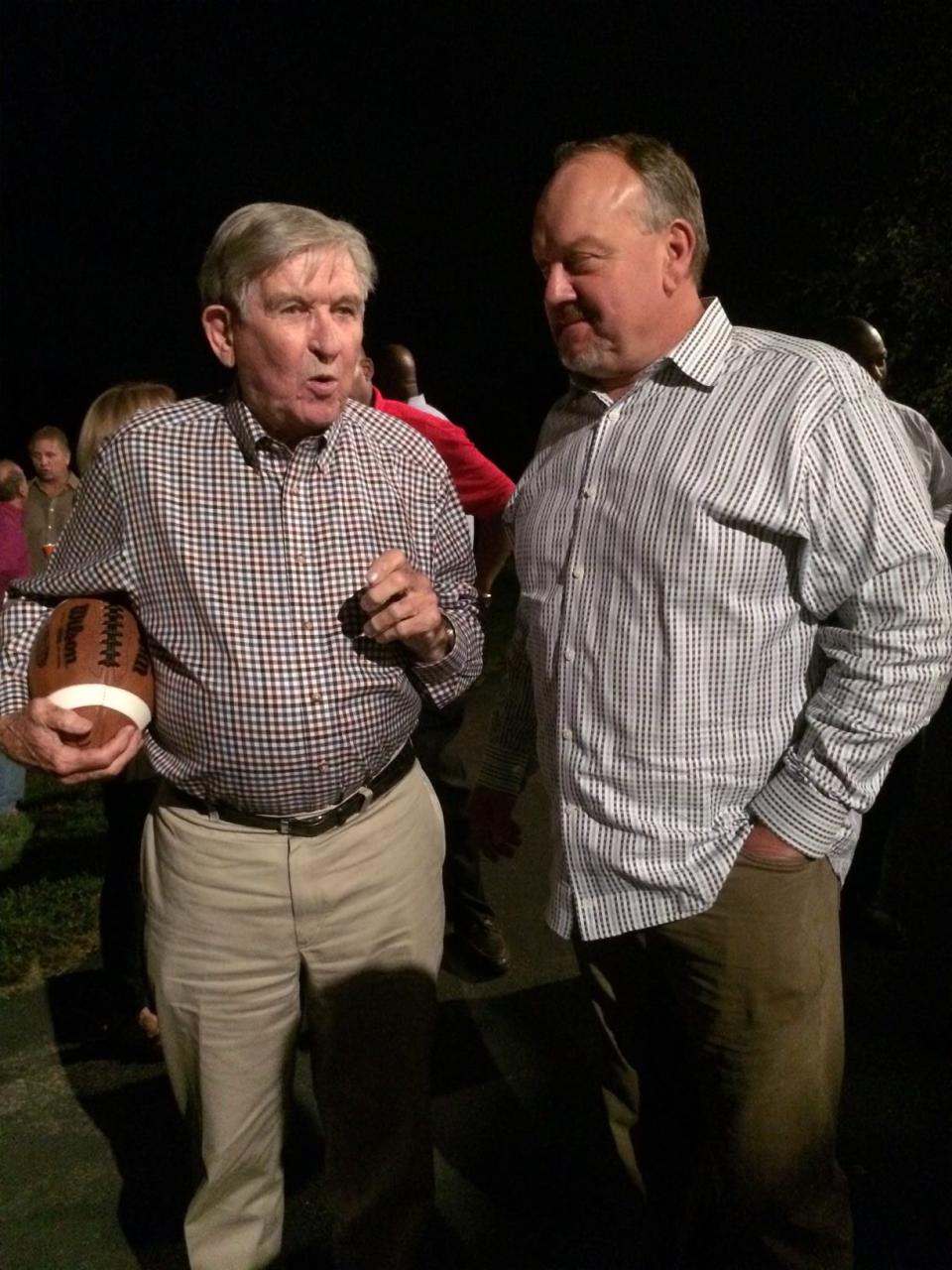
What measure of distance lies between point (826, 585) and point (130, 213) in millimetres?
32081

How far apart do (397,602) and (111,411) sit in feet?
5.92

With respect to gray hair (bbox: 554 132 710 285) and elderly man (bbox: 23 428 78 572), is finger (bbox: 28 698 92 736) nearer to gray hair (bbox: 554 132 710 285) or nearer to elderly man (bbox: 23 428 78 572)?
gray hair (bbox: 554 132 710 285)

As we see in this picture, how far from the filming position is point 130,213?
30.2 m

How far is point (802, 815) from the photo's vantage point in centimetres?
200

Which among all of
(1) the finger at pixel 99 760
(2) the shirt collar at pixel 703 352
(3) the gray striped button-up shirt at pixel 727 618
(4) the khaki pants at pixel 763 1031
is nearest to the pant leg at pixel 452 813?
(4) the khaki pants at pixel 763 1031

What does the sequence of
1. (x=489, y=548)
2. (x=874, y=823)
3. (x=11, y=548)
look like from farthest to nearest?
(x=11, y=548), (x=489, y=548), (x=874, y=823)

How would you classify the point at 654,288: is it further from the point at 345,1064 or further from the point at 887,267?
the point at 887,267

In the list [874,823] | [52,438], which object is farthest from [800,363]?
[52,438]

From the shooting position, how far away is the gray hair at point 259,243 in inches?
82.7

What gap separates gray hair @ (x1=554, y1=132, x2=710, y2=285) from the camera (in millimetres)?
2031

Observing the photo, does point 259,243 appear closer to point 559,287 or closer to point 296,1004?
point 559,287

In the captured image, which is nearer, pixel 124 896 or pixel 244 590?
pixel 244 590

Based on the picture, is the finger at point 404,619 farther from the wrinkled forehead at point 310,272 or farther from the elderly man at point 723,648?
the wrinkled forehead at point 310,272

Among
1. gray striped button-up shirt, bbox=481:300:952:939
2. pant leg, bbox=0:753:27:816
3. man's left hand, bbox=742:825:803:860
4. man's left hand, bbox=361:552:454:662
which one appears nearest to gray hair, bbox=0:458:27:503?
pant leg, bbox=0:753:27:816
